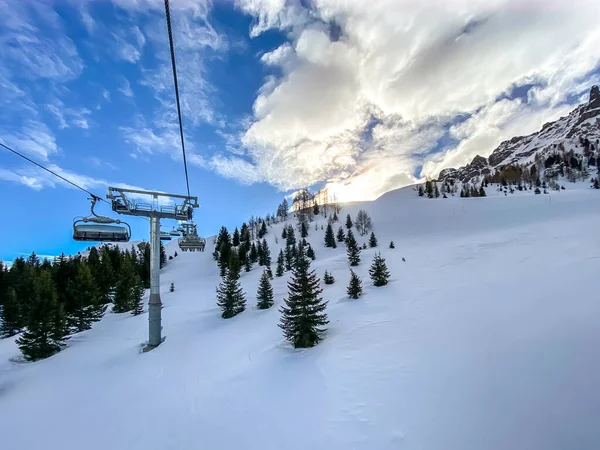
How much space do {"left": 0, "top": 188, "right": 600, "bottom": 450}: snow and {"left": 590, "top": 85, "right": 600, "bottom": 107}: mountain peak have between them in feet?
788

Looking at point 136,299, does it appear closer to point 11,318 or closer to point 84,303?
point 84,303

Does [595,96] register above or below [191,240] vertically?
above

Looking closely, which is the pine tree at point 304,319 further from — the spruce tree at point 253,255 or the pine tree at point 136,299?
the spruce tree at point 253,255

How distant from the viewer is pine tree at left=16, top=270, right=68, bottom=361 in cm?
1897

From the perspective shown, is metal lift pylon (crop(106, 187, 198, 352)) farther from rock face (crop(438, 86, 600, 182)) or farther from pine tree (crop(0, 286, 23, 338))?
rock face (crop(438, 86, 600, 182))

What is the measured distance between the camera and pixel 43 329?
63.2 feet

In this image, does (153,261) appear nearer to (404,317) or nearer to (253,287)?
(404,317)

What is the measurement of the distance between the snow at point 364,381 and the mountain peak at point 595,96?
240267 mm

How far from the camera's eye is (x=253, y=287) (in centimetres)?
4147

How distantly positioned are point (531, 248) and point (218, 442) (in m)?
32.6

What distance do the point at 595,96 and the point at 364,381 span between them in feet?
886

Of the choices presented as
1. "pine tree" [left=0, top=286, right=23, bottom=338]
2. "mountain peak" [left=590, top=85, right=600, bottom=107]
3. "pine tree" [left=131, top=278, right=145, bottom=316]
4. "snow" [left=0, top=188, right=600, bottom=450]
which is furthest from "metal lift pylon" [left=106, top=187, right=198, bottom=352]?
"mountain peak" [left=590, top=85, right=600, bottom=107]

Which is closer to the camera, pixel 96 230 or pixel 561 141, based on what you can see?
pixel 96 230

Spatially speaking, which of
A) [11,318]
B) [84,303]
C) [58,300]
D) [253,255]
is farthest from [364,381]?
[253,255]
